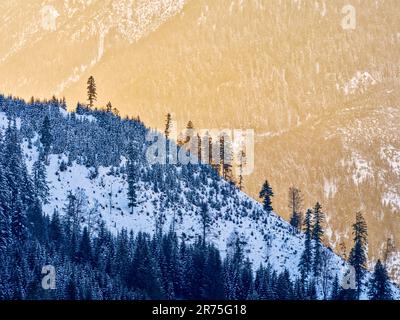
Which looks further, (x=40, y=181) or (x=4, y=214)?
(x=40, y=181)

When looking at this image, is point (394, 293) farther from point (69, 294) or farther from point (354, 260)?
point (69, 294)

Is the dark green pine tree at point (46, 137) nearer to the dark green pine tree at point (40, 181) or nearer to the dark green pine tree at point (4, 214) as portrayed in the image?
the dark green pine tree at point (40, 181)

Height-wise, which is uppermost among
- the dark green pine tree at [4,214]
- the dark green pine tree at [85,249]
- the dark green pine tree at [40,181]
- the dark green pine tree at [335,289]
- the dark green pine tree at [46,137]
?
the dark green pine tree at [46,137]

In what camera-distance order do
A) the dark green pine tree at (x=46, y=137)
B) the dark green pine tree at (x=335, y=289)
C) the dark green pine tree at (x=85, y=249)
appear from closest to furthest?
the dark green pine tree at (x=85, y=249) → the dark green pine tree at (x=335, y=289) → the dark green pine tree at (x=46, y=137)

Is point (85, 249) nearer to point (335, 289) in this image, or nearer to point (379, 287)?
point (335, 289)

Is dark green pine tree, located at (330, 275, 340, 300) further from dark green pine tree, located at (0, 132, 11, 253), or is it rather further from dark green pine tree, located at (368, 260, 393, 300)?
dark green pine tree, located at (0, 132, 11, 253)

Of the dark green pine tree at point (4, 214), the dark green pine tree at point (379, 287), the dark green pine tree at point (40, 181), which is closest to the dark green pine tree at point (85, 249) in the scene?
the dark green pine tree at point (4, 214)

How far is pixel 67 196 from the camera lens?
620 feet

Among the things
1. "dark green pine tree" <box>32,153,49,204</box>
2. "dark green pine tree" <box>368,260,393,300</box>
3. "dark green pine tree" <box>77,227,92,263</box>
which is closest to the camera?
"dark green pine tree" <box>77,227,92,263</box>

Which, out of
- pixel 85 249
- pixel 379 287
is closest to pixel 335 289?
pixel 379 287

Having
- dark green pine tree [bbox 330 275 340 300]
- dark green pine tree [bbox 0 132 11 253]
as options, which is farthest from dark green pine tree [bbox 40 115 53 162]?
dark green pine tree [bbox 330 275 340 300]

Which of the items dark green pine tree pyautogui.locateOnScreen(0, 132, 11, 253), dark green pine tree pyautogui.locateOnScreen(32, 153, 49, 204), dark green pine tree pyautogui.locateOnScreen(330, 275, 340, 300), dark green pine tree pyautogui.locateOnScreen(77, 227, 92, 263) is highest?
dark green pine tree pyautogui.locateOnScreen(32, 153, 49, 204)

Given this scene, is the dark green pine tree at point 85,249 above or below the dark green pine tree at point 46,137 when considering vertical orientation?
below
